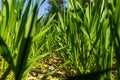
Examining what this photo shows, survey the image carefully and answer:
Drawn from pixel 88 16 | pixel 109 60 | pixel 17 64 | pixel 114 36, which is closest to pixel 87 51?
pixel 88 16

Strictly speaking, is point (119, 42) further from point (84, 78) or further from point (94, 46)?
point (94, 46)

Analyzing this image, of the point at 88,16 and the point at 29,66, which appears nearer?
the point at 29,66

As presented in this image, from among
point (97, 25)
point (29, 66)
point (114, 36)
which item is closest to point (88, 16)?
point (97, 25)

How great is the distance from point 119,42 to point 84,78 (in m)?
0.39

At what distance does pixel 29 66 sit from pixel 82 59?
971mm

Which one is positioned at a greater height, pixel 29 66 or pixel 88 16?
pixel 88 16

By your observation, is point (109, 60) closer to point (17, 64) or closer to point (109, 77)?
point (109, 77)

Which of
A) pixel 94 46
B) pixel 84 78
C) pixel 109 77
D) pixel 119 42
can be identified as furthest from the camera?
pixel 94 46

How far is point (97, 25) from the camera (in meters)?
1.64

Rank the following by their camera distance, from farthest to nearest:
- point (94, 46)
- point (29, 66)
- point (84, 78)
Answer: point (94, 46), point (29, 66), point (84, 78)

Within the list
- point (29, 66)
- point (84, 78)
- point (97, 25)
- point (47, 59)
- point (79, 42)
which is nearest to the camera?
point (84, 78)

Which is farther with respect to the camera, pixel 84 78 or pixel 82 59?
pixel 82 59

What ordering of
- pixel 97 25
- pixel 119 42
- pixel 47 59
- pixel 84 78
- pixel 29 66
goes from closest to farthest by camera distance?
pixel 84 78, pixel 29 66, pixel 119 42, pixel 97 25, pixel 47 59

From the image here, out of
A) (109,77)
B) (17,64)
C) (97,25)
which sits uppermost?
(97,25)
